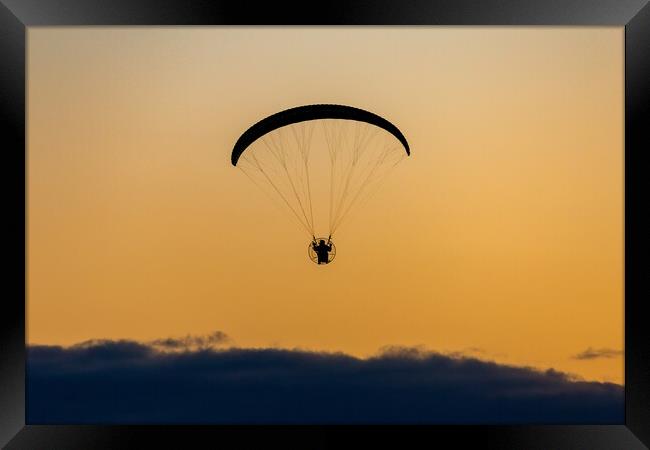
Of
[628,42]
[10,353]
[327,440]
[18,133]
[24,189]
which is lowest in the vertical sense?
[327,440]

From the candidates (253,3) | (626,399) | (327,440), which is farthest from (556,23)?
(327,440)

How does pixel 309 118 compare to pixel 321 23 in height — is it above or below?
below

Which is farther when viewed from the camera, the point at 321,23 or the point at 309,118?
the point at 309,118

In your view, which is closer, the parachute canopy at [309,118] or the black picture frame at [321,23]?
the black picture frame at [321,23]

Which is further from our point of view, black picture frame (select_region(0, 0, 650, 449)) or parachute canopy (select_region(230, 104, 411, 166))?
parachute canopy (select_region(230, 104, 411, 166))

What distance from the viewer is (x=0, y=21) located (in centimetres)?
599

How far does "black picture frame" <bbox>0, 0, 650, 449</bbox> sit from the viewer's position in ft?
19.5

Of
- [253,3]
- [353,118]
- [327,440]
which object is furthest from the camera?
[353,118]

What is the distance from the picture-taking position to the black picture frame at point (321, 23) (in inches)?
234

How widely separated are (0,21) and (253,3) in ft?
6.91

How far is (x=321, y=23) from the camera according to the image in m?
6.01

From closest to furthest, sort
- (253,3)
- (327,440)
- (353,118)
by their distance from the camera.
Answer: (253,3)
(327,440)
(353,118)

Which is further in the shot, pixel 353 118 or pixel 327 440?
pixel 353 118

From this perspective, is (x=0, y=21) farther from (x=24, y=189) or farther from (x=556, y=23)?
(x=556, y=23)
